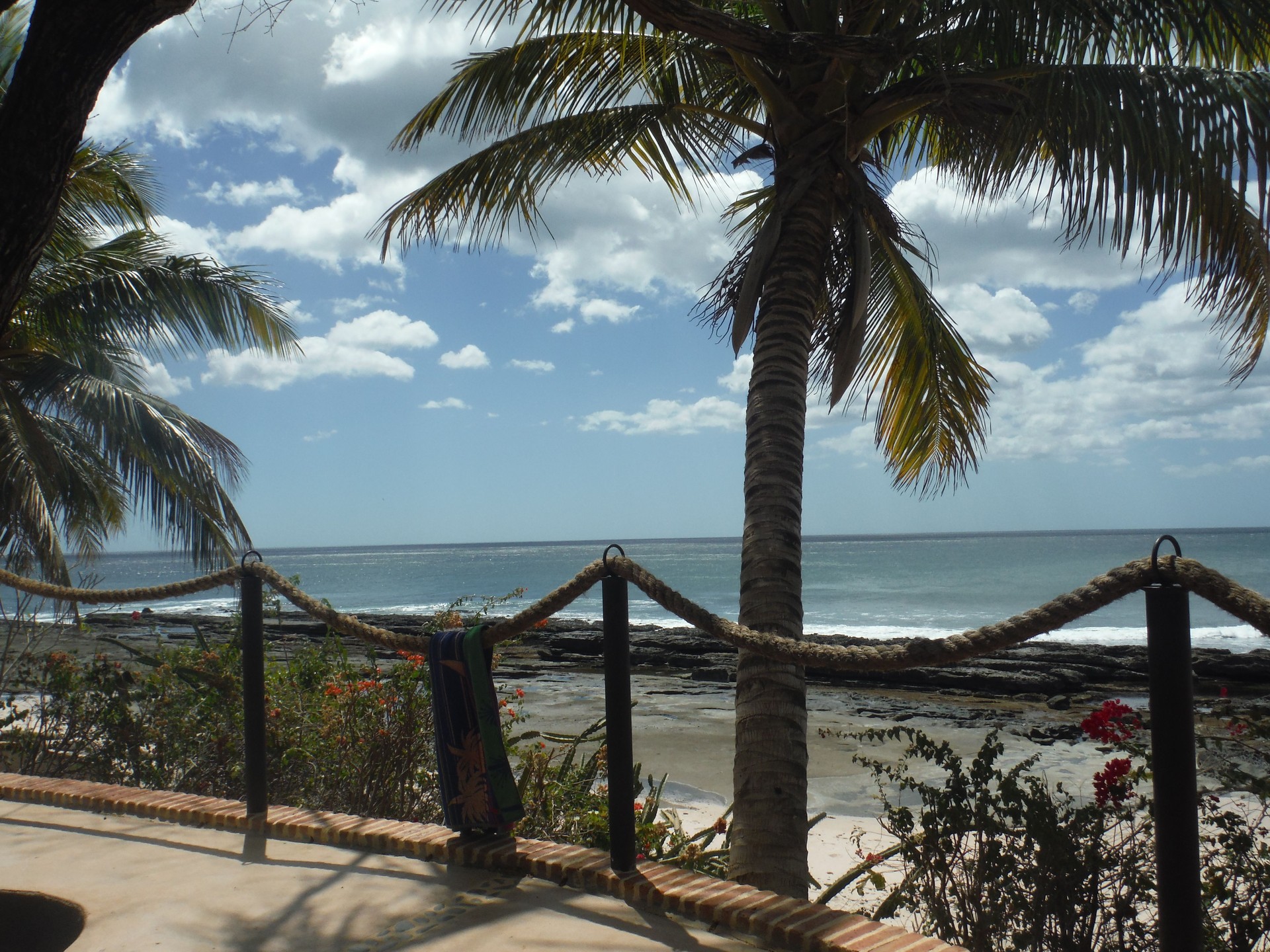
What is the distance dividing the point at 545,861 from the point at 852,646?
4.41ft

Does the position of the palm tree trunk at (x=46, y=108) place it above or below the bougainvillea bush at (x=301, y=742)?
above

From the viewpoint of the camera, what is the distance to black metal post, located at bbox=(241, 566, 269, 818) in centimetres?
402

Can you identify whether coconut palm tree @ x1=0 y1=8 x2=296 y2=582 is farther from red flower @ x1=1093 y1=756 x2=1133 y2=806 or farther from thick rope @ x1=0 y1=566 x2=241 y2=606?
red flower @ x1=1093 y1=756 x2=1133 y2=806

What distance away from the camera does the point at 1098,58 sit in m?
5.04

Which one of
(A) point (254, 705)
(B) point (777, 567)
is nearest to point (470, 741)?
(A) point (254, 705)

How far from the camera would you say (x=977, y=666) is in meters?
21.3

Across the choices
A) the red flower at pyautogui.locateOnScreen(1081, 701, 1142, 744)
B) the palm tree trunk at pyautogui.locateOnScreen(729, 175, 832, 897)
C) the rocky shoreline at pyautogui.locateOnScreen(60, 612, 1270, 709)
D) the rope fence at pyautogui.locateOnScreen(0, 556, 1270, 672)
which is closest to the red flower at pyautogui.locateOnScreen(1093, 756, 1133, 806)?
the red flower at pyautogui.locateOnScreen(1081, 701, 1142, 744)

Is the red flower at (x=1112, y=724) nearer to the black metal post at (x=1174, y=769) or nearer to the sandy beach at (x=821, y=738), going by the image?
the sandy beach at (x=821, y=738)

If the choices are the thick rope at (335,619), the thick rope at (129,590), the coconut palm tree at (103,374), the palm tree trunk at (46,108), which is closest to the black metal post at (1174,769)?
the thick rope at (335,619)

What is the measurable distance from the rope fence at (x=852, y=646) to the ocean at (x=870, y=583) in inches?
157

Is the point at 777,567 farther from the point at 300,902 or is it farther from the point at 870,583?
the point at 870,583

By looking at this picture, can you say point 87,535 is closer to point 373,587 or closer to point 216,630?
point 216,630

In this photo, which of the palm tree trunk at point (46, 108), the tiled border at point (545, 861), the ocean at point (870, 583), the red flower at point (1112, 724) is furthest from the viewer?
the ocean at point (870, 583)

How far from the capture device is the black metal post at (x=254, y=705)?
4.02m
